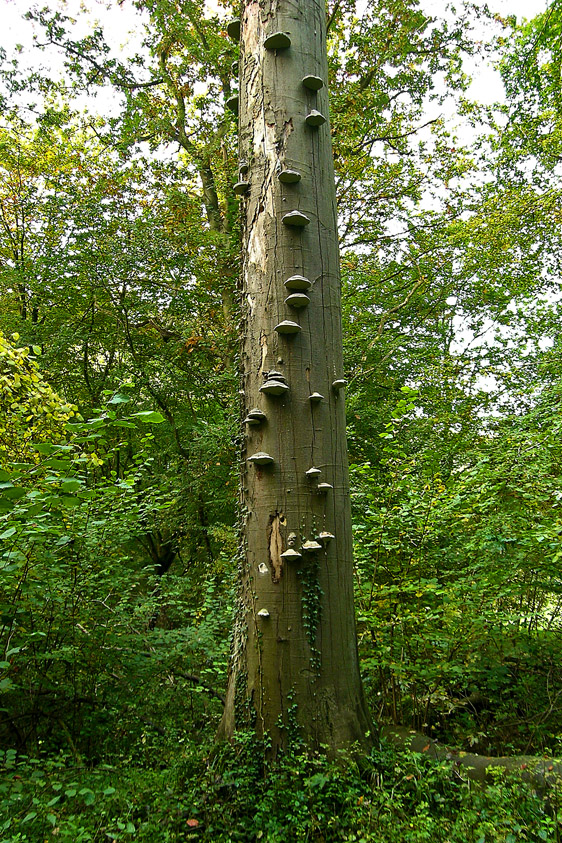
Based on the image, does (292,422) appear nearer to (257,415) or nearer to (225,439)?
(257,415)

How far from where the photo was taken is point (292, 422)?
2822 millimetres

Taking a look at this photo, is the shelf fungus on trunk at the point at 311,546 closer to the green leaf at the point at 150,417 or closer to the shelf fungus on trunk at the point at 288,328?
the green leaf at the point at 150,417

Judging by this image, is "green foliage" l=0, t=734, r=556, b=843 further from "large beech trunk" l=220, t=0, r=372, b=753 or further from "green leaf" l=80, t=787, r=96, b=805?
"large beech trunk" l=220, t=0, r=372, b=753

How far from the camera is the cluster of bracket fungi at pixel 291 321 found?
8.70 ft

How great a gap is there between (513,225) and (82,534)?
9.01 metres

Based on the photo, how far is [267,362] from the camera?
9.58ft

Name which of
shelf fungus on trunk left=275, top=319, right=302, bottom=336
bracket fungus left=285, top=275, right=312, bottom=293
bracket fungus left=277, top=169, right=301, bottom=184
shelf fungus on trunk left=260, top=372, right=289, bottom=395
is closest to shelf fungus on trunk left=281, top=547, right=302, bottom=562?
shelf fungus on trunk left=260, top=372, right=289, bottom=395

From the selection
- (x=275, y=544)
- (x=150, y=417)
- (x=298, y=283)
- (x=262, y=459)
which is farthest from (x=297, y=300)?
(x=275, y=544)

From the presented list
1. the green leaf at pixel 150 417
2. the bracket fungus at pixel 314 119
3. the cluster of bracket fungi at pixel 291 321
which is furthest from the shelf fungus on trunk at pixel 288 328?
the bracket fungus at pixel 314 119

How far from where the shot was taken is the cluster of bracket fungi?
104 inches

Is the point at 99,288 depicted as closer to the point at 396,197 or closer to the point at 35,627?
the point at 396,197

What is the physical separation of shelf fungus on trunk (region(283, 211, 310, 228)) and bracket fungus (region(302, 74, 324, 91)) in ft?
2.98

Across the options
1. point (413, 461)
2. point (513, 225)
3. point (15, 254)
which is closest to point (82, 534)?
point (413, 461)

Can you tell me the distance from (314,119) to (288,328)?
1394 millimetres
